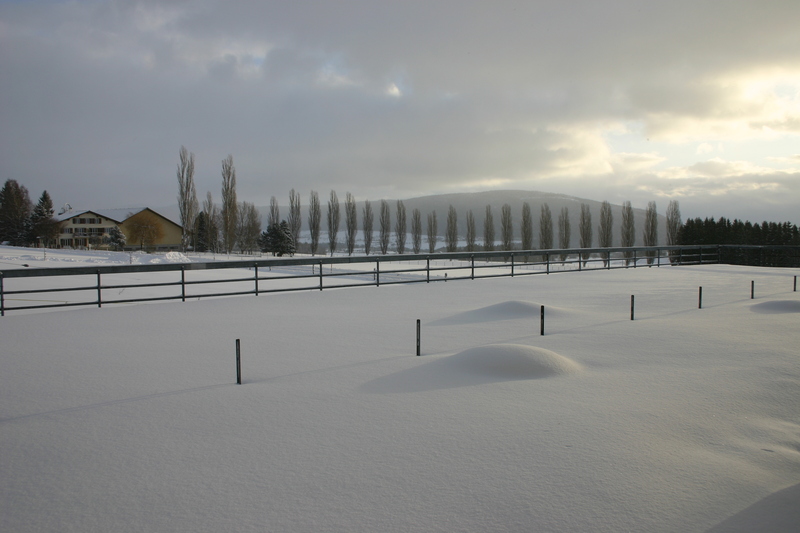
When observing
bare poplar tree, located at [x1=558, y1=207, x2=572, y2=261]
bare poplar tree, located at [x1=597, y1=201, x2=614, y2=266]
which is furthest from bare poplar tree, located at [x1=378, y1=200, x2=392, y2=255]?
bare poplar tree, located at [x1=597, y1=201, x2=614, y2=266]

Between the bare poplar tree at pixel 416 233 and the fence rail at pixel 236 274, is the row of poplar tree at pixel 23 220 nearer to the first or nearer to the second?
the fence rail at pixel 236 274

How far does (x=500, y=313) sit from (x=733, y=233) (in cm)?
7581

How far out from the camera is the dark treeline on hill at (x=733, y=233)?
6788cm

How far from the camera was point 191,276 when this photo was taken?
122 ft

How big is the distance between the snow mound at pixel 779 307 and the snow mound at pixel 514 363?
7.49 metres

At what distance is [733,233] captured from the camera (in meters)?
71.0

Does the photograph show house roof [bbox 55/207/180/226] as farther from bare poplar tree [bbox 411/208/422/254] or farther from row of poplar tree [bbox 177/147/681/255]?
bare poplar tree [bbox 411/208/422/254]

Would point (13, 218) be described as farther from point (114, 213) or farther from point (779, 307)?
point (779, 307)

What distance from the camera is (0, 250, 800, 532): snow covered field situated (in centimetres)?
306

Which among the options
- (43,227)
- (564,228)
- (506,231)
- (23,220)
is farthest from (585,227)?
(23,220)

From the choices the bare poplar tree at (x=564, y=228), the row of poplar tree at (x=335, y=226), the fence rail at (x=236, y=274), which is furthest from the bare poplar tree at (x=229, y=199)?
the bare poplar tree at (x=564, y=228)

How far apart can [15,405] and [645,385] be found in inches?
264

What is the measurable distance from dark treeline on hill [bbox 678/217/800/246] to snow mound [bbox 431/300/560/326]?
66722 mm

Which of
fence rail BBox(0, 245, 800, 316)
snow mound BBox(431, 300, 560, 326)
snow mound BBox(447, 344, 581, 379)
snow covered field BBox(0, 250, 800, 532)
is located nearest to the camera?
snow covered field BBox(0, 250, 800, 532)
